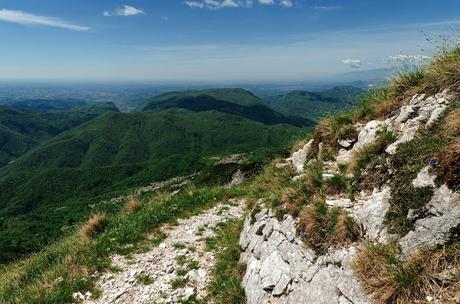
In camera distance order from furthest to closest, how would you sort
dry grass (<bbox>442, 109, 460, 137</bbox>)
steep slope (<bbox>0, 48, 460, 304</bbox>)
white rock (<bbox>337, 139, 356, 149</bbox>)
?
white rock (<bbox>337, 139, 356, 149</bbox>)
dry grass (<bbox>442, 109, 460, 137</bbox>)
steep slope (<bbox>0, 48, 460, 304</bbox>)

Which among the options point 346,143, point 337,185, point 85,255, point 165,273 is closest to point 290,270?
point 337,185

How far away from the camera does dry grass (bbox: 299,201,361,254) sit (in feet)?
28.0

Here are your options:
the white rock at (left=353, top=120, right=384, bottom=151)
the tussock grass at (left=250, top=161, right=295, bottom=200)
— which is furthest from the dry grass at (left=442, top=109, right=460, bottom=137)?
the tussock grass at (left=250, top=161, right=295, bottom=200)

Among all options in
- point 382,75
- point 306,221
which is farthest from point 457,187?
point 382,75

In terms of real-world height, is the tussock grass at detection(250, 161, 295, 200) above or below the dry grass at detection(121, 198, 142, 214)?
above

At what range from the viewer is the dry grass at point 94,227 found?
58.5 ft

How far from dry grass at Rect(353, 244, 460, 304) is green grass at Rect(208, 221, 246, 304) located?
4290 millimetres

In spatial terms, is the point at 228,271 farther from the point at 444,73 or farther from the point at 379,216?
the point at 444,73

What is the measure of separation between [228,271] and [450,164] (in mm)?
7304

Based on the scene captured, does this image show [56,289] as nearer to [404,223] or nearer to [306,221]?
[306,221]

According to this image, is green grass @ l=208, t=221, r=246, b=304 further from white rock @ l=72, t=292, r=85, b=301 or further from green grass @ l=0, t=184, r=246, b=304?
white rock @ l=72, t=292, r=85, b=301

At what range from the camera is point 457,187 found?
734cm

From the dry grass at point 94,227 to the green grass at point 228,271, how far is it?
6.59 metres

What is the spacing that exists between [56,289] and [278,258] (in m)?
7.84
